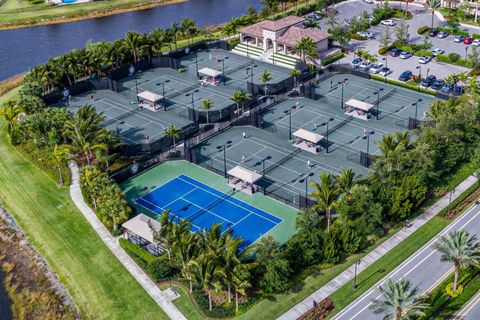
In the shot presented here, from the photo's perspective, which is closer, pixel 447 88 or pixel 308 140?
pixel 308 140

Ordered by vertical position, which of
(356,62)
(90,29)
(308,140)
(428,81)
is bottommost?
(308,140)

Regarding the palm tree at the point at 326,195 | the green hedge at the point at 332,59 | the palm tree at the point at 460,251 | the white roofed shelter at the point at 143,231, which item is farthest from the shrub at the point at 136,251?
the green hedge at the point at 332,59

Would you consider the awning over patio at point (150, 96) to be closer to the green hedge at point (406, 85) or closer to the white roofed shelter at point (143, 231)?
the white roofed shelter at point (143, 231)

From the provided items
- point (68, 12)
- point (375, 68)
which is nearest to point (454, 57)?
point (375, 68)

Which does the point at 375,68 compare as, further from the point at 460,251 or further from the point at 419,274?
the point at 460,251

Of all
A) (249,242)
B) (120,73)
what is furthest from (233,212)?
(120,73)

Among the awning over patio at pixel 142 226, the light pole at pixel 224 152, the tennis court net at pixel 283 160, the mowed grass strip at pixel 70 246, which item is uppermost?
the awning over patio at pixel 142 226
